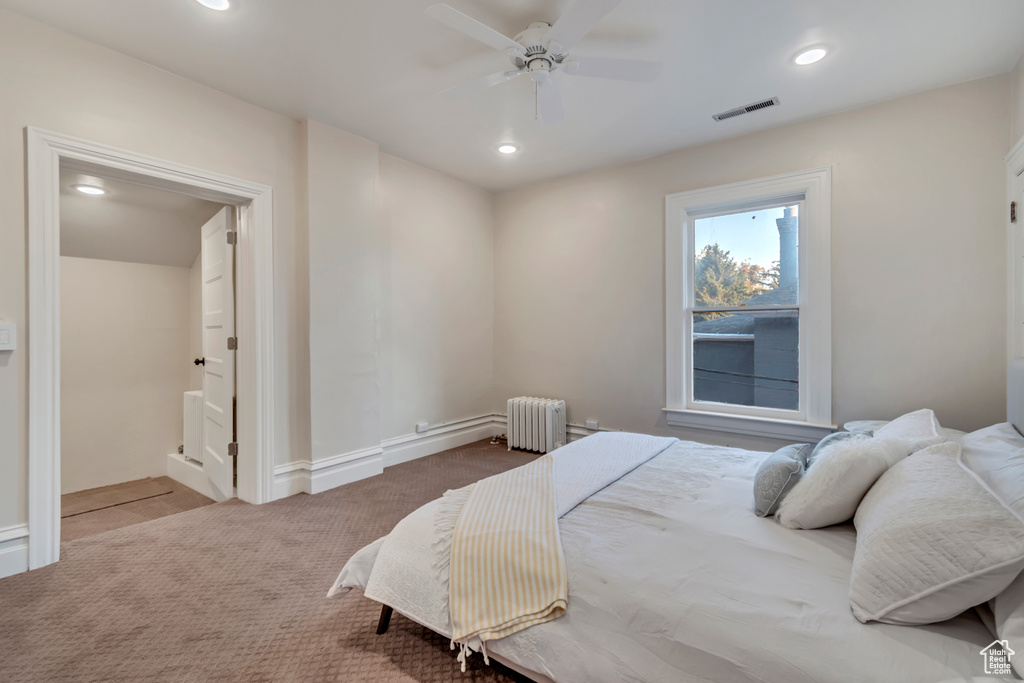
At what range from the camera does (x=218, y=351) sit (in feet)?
11.1

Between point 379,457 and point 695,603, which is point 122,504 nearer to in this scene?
point 379,457

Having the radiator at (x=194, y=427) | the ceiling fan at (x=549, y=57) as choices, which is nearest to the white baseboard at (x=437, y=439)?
the radiator at (x=194, y=427)

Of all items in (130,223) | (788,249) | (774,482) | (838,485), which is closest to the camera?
(838,485)

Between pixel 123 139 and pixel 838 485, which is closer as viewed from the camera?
pixel 838 485

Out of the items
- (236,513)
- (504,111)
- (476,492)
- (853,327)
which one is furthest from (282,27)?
(853,327)

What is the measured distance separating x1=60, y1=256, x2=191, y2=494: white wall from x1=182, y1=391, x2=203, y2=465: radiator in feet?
1.54

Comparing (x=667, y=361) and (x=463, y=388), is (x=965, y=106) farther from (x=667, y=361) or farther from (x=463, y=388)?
(x=463, y=388)

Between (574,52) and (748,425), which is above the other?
(574,52)

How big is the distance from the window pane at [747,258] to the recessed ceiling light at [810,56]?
3.63 feet

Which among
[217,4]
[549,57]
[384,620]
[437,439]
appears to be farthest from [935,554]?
[437,439]

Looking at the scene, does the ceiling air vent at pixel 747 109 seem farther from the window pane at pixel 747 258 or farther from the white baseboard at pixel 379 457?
the white baseboard at pixel 379 457

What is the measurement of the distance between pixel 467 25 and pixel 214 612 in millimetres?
2678

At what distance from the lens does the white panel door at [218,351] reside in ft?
10.6

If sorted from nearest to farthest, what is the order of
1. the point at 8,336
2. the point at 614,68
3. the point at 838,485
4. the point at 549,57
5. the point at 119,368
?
the point at 838,485 → the point at 8,336 → the point at 549,57 → the point at 614,68 → the point at 119,368
